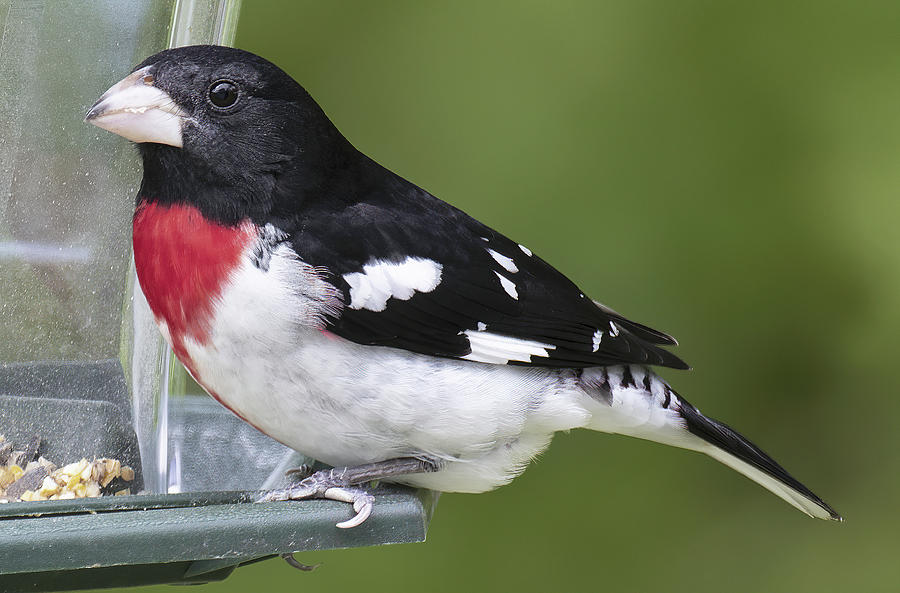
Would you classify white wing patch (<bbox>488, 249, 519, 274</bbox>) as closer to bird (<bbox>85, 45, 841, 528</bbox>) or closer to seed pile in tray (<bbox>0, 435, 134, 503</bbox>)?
bird (<bbox>85, 45, 841, 528</bbox>)

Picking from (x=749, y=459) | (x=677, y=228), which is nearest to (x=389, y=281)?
(x=749, y=459)

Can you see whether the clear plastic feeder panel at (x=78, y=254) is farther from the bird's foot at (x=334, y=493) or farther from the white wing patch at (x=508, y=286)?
the white wing patch at (x=508, y=286)

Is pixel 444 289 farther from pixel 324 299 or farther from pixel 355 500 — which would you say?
pixel 355 500

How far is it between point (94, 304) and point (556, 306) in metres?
0.85

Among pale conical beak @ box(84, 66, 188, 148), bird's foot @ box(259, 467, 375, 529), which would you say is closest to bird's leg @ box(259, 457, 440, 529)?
bird's foot @ box(259, 467, 375, 529)

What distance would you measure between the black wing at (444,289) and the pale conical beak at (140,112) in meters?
0.26

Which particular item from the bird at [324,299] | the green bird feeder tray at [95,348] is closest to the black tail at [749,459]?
the bird at [324,299]

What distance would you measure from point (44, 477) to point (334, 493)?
505 millimetres

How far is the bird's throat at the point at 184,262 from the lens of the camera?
1.92m

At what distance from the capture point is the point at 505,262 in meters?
2.26

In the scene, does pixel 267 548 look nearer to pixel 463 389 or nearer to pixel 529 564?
pixel 463 389

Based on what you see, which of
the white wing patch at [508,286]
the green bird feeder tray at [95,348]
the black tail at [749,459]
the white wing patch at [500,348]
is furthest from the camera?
the black tail at [749,459]

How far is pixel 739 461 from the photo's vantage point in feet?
8.32

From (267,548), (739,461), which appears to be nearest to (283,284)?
(267,548)
